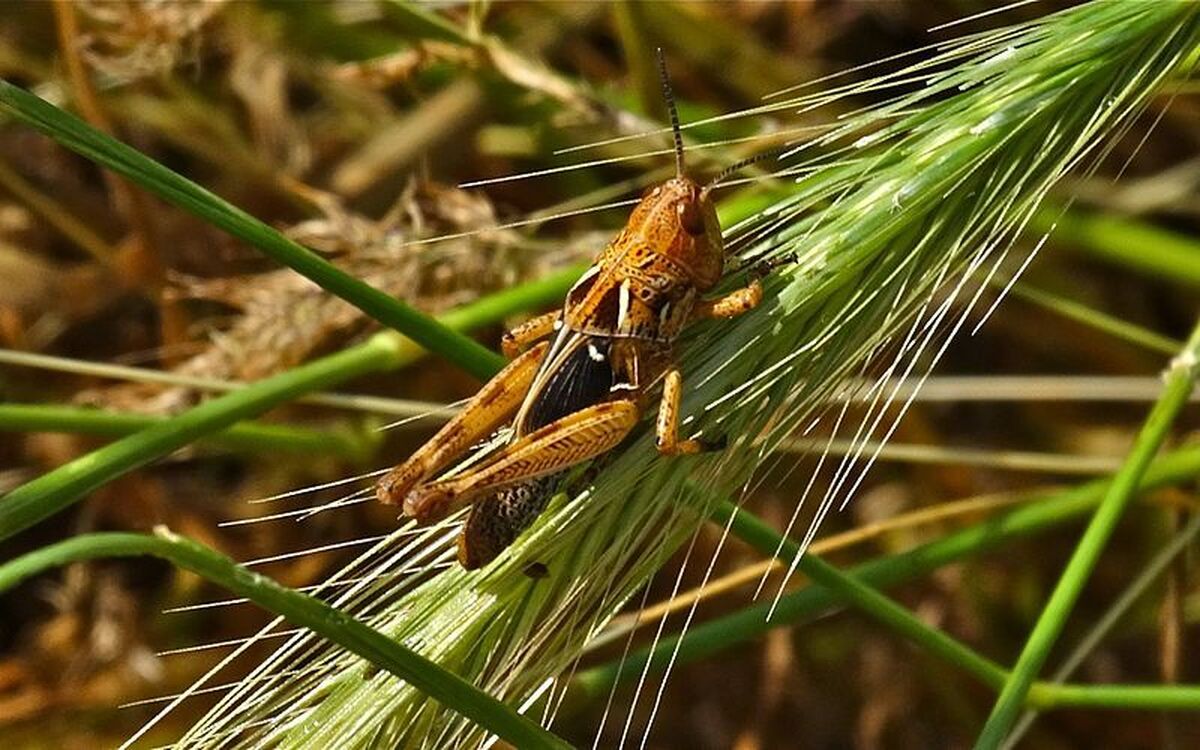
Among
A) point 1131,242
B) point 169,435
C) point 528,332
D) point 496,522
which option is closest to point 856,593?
point 496,522

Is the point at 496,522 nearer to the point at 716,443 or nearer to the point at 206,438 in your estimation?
the point at 716,443

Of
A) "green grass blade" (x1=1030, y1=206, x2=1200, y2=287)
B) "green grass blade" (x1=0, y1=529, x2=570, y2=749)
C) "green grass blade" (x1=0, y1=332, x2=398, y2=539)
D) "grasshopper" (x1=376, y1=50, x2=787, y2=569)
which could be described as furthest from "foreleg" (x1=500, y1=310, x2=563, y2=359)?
"green grass blade" (x1=1030, y1=206, x2=1200, y2=287)

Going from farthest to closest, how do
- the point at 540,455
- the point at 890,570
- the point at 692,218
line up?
the point at 890,570, the point at 692,218, the point at 540,455

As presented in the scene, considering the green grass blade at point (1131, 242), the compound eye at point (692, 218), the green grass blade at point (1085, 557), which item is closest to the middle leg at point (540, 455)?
the compound eye at point (692, 218)

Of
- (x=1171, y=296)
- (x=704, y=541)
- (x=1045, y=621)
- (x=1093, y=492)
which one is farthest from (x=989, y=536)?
(x=1171, y=296)

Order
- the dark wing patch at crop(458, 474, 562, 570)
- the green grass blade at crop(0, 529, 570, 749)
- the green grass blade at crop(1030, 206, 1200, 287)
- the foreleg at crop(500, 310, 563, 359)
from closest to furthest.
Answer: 1. the green grass blade at crop(0, 529, 570, 749)
2. the dark wing patch at crop(458, 474, 562, 570)
3. the foreleg at crop(500, 310, 563, 359)
4. the green grass blade at crop(1030, 206, 1200, 287)

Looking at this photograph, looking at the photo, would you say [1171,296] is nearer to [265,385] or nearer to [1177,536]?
[1177,536]

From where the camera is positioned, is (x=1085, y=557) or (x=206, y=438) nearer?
(x=1085, y=557)

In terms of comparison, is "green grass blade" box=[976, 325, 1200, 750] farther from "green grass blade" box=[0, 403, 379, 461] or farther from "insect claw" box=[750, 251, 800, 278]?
"green grass blade" box=[0, 403, 379, 461]
